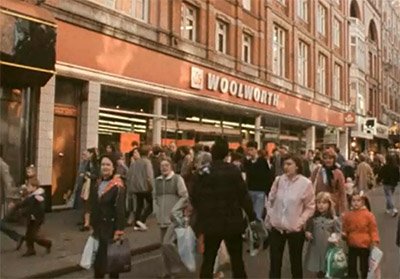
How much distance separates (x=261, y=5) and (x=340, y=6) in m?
16.6

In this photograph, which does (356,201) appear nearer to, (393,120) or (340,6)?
(340,6)

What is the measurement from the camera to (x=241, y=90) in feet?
81.8

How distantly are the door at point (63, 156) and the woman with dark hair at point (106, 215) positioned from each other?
346 inches

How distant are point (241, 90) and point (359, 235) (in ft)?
58.6

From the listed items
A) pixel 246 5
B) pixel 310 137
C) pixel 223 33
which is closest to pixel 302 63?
pixel 310 137

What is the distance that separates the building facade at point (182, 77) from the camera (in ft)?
50.3

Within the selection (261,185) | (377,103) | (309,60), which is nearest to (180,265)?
(261,185)

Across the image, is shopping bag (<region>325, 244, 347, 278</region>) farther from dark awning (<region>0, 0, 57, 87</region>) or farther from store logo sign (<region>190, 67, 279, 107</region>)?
store logo sign (<region>190, 67, 279, 107</region>)

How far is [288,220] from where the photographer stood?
22.3ft

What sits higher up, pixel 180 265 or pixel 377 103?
pixel 377 103

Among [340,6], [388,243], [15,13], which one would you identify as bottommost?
[388,243]

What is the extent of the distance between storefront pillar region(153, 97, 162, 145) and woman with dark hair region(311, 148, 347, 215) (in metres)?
10.5

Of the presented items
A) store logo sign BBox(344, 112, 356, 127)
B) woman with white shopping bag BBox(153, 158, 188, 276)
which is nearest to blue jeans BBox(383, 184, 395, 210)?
woman with white shopping bag BBox(153, 158, 188, 276)

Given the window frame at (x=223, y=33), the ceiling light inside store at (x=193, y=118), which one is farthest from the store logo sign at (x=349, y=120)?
the ceiling light inside store at (x=193, y=118)
